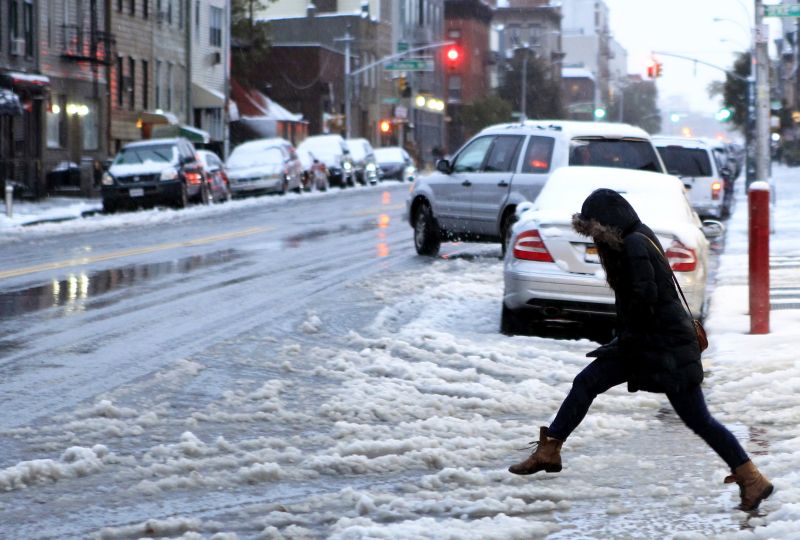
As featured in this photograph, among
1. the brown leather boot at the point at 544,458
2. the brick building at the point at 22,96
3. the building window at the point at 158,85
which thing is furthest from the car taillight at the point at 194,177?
the brown leather boot at the point at 544,458

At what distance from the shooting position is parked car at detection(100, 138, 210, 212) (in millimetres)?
37469

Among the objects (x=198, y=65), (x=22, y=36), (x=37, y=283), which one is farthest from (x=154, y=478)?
(x=198, y=65)

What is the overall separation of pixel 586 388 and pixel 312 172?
45.1m

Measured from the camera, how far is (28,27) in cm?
4662

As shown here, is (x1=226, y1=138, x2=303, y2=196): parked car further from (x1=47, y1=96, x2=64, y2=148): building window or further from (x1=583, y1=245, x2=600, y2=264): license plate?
(x1=583, y1=245, x2=600, y2=264): license plate

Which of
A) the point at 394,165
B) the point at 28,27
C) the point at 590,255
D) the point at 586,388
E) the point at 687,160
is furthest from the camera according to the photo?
the point at 394,165

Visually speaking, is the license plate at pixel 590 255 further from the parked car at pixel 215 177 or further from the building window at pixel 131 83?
the building window at pixel 131 83

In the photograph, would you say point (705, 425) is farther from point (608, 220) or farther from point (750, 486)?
point (608, 220)

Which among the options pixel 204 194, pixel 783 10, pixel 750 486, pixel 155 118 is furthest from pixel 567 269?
pixel 155 118

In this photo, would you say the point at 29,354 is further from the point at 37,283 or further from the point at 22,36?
the point at 22,36

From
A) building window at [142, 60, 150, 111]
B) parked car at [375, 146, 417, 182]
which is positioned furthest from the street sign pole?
parked car at [375, 146, 417, 182]

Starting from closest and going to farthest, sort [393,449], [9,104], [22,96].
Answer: [393,449], [9,104], [22,96]

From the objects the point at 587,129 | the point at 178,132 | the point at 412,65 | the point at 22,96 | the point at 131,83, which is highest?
the point at 412,65

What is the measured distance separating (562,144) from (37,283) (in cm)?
711
